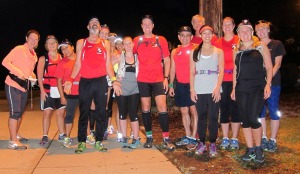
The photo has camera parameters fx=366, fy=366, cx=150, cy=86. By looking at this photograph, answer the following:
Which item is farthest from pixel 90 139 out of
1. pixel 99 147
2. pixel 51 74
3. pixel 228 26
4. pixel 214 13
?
pixel 214 13

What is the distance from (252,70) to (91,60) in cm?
269

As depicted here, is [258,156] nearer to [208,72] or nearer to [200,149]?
[200,149]

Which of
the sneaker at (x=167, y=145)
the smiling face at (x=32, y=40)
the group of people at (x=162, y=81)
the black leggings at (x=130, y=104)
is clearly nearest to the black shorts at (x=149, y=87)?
the group of people at (x=162, y=81)

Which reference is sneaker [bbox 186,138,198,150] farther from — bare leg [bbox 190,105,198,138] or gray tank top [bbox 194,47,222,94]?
gray tank top [bbox 194,47,222,94]

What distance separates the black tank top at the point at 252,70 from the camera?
18.3 feet

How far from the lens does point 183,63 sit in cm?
671

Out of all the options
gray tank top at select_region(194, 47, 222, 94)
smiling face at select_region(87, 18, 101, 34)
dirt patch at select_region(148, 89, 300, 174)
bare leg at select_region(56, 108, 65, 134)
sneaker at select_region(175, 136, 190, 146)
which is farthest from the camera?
bare leg at select_region(56, 108, 65, 134)

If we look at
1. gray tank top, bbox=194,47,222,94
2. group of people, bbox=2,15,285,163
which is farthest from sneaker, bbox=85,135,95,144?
gray tank top, bbox=194,47,222,94

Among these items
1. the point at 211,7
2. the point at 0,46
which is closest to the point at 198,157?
the point at 211,7

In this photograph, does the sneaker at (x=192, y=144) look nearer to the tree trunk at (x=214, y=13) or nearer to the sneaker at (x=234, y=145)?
the sneaker at (x=234, y=145)

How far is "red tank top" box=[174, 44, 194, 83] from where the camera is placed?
6.68 m

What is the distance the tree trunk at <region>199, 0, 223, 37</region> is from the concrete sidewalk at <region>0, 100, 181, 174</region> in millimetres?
3246

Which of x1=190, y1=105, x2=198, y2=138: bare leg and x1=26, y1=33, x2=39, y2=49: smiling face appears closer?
x1=190, y1=105, x2=198, y2=138: bare leg

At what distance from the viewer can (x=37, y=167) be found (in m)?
5.59
